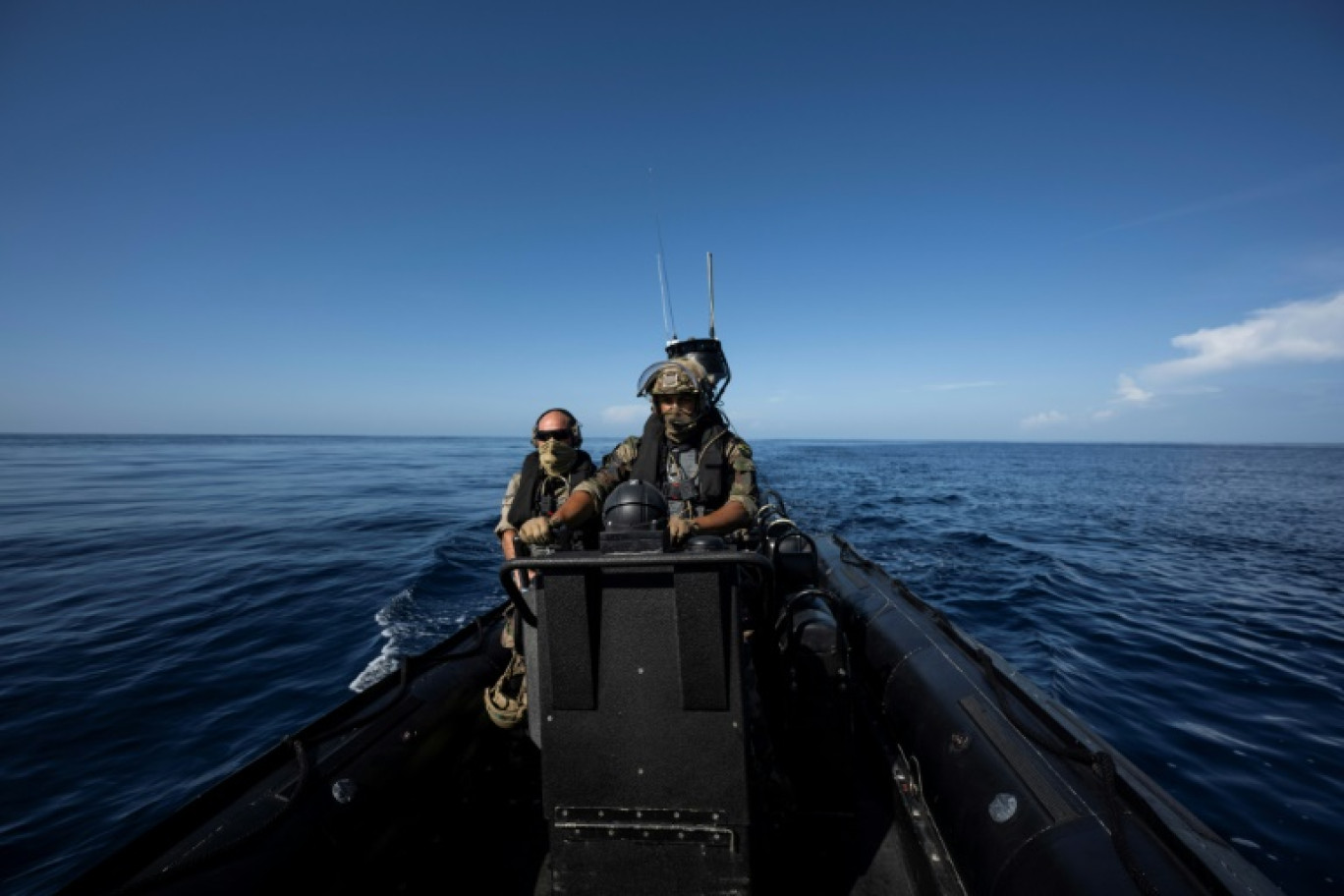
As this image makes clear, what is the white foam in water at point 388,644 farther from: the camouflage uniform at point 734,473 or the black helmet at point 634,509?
the black helmet at point 634,509

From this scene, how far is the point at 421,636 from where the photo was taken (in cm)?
853

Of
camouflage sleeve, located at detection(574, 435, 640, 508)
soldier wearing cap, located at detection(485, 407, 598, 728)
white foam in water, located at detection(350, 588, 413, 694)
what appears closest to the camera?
camouflage sleeve, located at detection(574, 435, 640, 508)

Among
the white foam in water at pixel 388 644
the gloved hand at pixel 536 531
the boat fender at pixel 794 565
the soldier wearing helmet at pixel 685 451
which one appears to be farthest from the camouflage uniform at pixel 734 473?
the white foam in water at pixel 388 644

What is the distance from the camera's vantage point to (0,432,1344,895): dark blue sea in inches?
186

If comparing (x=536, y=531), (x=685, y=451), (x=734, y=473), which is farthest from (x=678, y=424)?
(x=536, y=531)

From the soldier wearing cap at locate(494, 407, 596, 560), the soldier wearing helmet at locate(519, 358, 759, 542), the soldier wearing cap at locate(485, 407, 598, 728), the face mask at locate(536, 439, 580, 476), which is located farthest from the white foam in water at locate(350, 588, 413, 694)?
the soldier wearing helmet at locate(519, 358, 759, 542)

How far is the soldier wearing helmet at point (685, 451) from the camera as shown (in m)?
3.91

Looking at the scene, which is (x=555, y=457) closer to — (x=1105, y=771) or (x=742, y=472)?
(x=742, y=472)

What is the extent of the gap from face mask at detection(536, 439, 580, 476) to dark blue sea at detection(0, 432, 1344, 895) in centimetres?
499

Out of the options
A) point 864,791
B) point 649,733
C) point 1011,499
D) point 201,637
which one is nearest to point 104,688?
point 201,637

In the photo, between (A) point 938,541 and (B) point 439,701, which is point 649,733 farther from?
(A) point 938,541

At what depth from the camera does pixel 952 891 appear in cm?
266

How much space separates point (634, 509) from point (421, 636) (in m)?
8.04

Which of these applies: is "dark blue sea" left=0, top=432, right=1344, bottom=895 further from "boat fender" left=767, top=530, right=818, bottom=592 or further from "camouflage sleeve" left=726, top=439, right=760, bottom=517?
"camouflage sleeve" left=726, top=439, right=760, bottom=517
